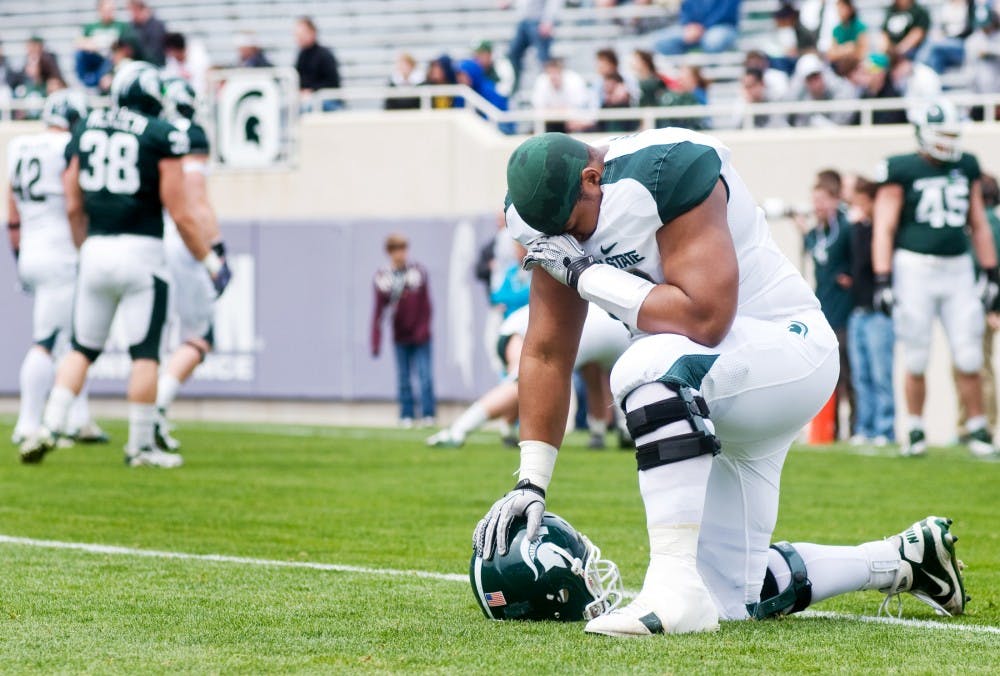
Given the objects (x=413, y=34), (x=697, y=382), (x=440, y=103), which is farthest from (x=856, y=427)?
(x=697, y=382)

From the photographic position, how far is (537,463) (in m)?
4.48

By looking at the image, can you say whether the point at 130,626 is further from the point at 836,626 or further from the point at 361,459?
the point at 361,459

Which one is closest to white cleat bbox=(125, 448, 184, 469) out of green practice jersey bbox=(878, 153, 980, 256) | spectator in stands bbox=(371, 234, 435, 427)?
green practice jersey bbox=(878, 153, 980, 256)

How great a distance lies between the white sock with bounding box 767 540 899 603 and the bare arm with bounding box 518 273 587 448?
0.69m

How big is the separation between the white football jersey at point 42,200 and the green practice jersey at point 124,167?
4.53 ft

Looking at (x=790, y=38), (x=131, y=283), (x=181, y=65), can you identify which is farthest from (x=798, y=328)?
(x=181, y=65)

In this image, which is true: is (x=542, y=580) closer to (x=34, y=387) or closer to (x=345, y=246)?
(x=34, y=387)

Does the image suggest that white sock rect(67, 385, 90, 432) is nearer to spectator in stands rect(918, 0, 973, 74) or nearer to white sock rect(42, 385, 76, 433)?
white sock rect(42, 385, 76, 433)

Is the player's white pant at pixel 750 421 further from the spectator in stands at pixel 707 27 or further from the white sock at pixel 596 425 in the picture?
the spectator in stands at pixel 707 27

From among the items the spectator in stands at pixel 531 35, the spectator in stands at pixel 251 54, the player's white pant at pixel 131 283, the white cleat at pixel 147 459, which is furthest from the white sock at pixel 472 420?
the spectator in stands at pixel 251 54

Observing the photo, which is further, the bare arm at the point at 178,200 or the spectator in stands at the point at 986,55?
the spectator in stands at the point at 986,55

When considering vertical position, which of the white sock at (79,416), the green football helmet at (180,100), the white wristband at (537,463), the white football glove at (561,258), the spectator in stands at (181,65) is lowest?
the white sock at (79,416)

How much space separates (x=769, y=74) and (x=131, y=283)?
8.80 m

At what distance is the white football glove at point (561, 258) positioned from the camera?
417cm
